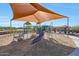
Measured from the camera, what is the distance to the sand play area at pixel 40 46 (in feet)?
13.7

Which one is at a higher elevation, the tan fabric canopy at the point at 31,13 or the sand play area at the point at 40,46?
the tan fabric canopy at the point at 31,13

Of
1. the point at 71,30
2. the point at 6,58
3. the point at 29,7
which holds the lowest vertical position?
the point at 6,58

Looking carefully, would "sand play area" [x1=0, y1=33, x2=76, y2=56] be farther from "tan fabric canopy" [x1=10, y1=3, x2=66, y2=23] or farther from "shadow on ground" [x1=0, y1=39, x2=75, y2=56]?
"tan fabric canopy" [x1=10, y1=3, x2=66, y2=23]

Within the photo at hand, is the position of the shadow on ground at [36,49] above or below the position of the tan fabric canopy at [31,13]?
below

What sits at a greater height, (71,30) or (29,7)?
(29,7)

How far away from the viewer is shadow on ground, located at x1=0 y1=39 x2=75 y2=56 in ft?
13.7

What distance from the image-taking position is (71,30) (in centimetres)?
418

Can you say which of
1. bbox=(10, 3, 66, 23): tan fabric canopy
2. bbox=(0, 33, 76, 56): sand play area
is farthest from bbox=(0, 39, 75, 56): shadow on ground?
bbox=(10, 3, 66, 23): tan fabric canopy

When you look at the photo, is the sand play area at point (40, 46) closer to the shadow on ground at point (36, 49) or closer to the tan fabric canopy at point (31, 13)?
the shadow on ground at point (36, 49)

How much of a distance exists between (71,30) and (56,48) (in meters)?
0.30

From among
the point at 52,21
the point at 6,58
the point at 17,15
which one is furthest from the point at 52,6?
the point at 6,58

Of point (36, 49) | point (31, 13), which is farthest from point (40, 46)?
point (31, 13)

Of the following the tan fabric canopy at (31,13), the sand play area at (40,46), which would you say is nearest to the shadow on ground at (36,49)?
the sand play area at (40,46)

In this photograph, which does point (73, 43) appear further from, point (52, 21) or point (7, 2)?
point (7, 2)
